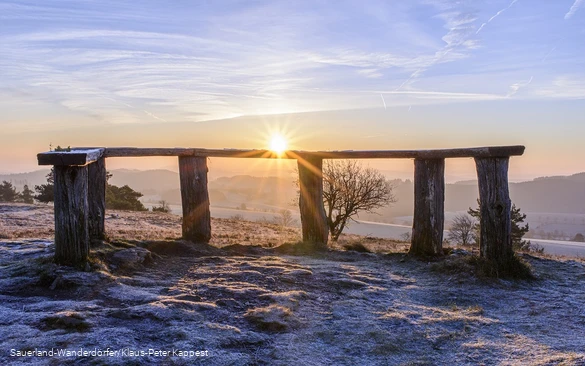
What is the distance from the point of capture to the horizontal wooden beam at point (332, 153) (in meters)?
7.31

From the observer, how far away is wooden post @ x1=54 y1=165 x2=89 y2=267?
619 centimetres

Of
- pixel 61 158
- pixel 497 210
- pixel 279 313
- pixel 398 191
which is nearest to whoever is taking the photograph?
pixel 279 313

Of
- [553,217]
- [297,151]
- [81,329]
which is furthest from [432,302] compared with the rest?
[553,217]

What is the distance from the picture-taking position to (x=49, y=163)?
5.84m

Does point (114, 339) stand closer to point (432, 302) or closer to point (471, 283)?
point (432, 302)

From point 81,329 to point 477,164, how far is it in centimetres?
647

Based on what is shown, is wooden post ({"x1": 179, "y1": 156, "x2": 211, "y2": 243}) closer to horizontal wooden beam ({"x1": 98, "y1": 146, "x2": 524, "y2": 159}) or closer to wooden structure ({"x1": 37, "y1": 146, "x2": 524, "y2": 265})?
wooden structure ({"x1": 37, "y1": 146, "x2": 524, "y2": 265})

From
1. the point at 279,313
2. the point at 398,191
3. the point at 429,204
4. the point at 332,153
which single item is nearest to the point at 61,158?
the point at 279,313

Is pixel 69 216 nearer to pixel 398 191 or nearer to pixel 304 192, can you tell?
pixel 304 192

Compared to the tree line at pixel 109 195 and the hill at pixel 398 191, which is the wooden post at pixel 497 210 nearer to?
the tree line at pixel 109 195

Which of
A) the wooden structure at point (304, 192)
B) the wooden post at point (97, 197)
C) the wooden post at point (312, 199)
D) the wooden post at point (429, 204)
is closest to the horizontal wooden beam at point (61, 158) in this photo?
the wooden structure at point (304, 192)

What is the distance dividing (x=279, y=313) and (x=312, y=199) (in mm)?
5412

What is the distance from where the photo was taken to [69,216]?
625 cm

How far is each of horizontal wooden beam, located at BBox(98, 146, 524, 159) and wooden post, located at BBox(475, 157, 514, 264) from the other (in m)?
0.22
